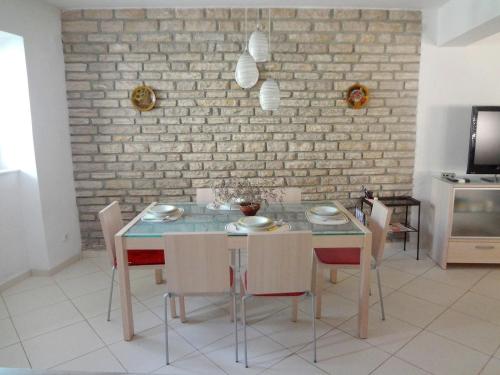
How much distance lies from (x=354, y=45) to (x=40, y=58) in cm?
275

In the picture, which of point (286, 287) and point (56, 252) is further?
point (56, 252)

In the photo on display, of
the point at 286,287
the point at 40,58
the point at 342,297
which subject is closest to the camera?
the point at 286,287

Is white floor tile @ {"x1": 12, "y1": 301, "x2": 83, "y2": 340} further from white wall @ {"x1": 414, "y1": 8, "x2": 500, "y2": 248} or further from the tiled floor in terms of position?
white wall @ {"x1": 414, "y1": 8, "x2": 500, "y2": 248}

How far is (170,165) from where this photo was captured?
10.9ft

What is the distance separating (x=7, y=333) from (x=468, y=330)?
2923 mm

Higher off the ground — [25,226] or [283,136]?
[283,136]

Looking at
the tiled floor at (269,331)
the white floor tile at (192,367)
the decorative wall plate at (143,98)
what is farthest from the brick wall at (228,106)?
the white floor tile at (192,367)

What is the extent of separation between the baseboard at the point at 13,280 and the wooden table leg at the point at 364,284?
2723mm

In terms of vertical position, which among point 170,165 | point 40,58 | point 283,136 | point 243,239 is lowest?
point 243,239

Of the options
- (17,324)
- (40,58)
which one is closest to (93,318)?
(17,324)

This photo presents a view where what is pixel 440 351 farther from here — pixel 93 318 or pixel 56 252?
pixel 56 252

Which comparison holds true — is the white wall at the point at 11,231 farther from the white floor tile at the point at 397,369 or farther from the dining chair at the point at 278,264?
the white floor tile at the point at 397,369

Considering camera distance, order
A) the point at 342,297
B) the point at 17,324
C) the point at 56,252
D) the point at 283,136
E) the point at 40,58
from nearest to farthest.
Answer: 1. the point at 17,324
2. the point at 342,297
3. the point at 40,58
4. the point at 56,252
5. the point at 283,136

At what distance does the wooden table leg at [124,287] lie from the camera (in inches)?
78.3
